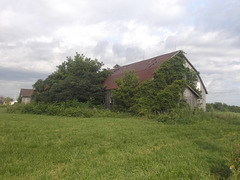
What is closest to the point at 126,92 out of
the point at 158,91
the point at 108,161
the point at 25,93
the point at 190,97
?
the point at 158,91

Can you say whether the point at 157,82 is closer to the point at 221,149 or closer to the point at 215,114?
the point at 215,114

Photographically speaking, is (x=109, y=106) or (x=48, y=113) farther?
(x=109, y=106)

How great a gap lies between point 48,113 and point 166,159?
49.0 ft

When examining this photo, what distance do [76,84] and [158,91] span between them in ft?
31.4

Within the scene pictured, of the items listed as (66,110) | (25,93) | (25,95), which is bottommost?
(66,110)

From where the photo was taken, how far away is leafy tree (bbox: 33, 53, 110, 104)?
2022 centimetres

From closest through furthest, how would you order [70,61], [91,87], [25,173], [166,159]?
[25,173] → [166,159] → [91,87] → [70,61]

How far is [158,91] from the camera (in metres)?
15.6

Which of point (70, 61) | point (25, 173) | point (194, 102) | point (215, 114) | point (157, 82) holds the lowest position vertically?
point (25, 173)

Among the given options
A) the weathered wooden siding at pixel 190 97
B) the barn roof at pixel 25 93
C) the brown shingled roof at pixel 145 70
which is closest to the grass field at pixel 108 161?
the weathered wooden siding at pixel 190 97

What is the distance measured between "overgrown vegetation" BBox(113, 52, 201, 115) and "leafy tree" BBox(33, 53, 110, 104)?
4584 mm

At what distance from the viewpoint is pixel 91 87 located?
69.1 feet

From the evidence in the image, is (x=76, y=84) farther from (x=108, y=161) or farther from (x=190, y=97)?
(x=108, y=161)

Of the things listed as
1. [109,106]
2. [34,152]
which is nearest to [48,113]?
[109,106]
